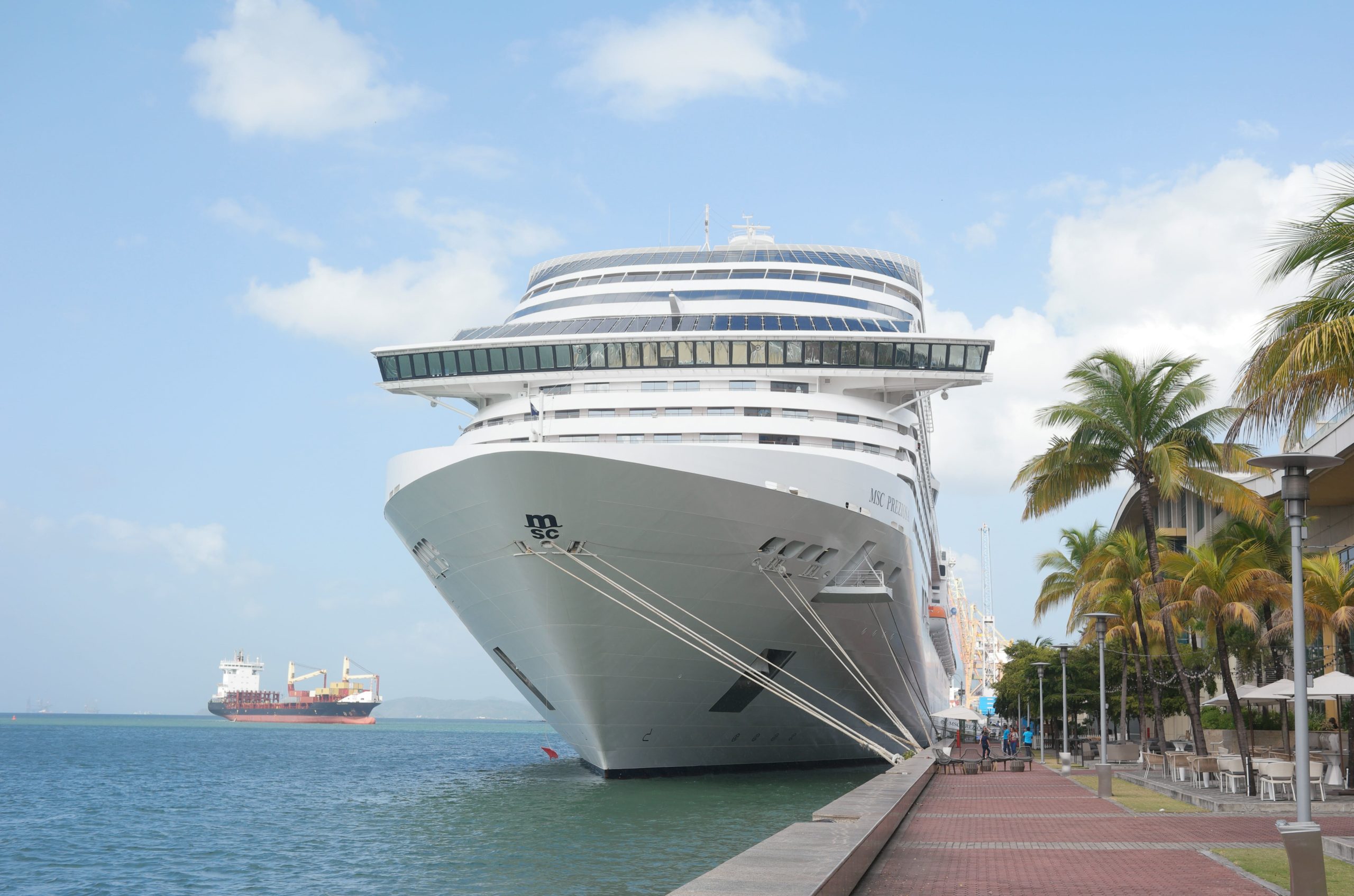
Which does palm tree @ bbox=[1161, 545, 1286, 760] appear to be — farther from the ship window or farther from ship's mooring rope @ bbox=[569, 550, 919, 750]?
the ship window

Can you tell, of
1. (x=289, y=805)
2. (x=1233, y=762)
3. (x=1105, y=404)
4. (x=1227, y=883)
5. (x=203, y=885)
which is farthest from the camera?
(x=289, y=805)

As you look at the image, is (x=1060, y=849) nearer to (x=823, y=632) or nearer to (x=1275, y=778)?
(x=1275, y=778)

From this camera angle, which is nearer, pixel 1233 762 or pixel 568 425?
pixel 1233 762

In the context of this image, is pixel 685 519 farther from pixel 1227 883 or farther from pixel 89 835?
pixel 89 835

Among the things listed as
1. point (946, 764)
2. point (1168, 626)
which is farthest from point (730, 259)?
point (1168, 626)

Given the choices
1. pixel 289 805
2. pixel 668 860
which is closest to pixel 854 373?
pixel 668 860

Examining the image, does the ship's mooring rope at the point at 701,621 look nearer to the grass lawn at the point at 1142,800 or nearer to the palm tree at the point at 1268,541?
the grass lawn at the point at 1142,800

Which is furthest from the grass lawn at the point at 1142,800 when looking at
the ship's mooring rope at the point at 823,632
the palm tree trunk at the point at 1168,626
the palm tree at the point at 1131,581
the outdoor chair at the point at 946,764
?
the palm tree at the point at 1131,581

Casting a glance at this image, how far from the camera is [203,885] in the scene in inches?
710

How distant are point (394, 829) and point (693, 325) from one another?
1322 centimetres

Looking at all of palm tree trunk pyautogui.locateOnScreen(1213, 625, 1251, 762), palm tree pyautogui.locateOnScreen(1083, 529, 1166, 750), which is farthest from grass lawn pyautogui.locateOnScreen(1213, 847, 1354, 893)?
palm tree pyautogui.locateOnScreen(1083, 529, 1166, 750)

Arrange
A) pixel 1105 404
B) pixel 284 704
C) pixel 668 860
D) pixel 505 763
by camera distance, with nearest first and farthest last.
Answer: pixel 668 860, pixel 1105 404, pixel 505 763, pixel 284 704

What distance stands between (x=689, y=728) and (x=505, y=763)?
93.4 feet

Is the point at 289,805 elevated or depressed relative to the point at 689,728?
depressed
